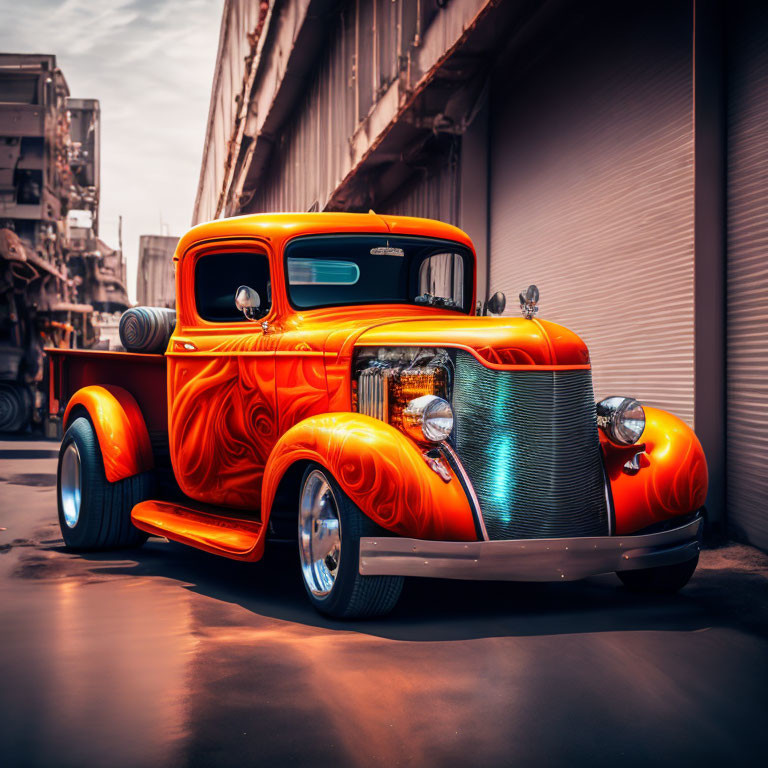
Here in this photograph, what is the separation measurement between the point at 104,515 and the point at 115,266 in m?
26.8

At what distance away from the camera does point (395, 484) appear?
3.95 meters

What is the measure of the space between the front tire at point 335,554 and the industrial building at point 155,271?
3474 cm

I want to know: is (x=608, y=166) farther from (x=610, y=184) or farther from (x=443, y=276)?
(x=443, y=276)

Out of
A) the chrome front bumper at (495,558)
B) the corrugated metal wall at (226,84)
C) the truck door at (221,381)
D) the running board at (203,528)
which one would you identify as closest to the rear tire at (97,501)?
the running board at (203,528)

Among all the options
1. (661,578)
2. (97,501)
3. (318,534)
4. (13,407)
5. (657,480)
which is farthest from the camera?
(13,407)

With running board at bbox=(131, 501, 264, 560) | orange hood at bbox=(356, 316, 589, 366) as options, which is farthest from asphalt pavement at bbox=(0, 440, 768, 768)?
orange hood at bbox=(356, 316, 589, 366)

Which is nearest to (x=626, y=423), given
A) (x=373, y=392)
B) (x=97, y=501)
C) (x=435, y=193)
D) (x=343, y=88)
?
(x=373, y=392)

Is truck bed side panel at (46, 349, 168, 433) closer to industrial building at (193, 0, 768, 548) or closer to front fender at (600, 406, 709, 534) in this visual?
front fender at (600, 406, 709, 534)

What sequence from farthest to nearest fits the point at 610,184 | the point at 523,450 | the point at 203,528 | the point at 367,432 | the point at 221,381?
the point at 610,184, the point at 221,381, the point at 203,528, the point at 523,450, the point at 367,432

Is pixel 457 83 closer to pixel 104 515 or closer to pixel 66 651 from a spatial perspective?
pixel 104 515

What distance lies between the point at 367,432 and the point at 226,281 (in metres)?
1.99

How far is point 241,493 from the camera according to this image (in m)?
5.32

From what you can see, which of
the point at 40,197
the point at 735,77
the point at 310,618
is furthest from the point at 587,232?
the point at 40,197

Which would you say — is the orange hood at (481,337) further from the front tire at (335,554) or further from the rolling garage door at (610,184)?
the rolling garage door at (610,184)
